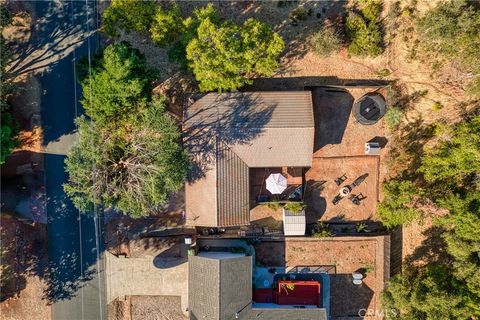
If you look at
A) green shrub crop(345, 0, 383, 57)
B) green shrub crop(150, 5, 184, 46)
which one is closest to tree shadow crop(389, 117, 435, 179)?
green shrub crop(345, 0, 383, 57)

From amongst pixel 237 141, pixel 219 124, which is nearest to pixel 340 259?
pixel 237 141

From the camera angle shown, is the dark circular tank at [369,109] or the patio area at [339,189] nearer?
the dark circular tank at [369,109]

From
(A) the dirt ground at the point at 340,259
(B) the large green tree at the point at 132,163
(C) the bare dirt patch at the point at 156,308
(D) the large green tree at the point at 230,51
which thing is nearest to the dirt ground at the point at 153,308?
(C) the bare dirt patch at the point at 156,308

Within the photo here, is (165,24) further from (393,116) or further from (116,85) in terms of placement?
(393,116)

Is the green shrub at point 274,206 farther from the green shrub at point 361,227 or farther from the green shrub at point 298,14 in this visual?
the green shrub at point 298,14

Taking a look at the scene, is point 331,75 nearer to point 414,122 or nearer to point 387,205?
point 414,122

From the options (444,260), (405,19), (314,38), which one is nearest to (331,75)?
(314,38)
